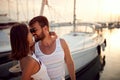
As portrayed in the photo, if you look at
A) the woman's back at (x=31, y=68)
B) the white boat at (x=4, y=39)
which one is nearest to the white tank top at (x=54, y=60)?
the woman's back at (x=31, y=68)

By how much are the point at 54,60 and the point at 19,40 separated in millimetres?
674

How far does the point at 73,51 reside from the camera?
990 cm

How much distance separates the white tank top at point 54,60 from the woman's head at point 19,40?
1.64 ft

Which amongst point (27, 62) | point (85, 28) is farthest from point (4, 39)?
point (85, 28)

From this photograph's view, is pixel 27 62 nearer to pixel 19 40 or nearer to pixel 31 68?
pixel 31 68

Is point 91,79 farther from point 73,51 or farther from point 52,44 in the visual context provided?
point 52,44

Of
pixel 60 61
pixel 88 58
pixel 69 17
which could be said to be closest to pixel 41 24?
pixel 60 61

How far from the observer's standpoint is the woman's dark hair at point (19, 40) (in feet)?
7.68

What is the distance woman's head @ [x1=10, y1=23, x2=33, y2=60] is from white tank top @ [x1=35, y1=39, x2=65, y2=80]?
0.50m

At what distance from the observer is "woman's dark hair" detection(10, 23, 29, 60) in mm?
2340

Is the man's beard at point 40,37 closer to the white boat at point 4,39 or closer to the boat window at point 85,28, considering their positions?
the white boat at point 4,39

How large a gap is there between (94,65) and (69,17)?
5565 mm

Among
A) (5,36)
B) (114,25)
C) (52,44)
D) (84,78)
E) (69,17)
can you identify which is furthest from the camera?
(114,25)

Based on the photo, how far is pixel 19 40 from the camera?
92.4 inches
